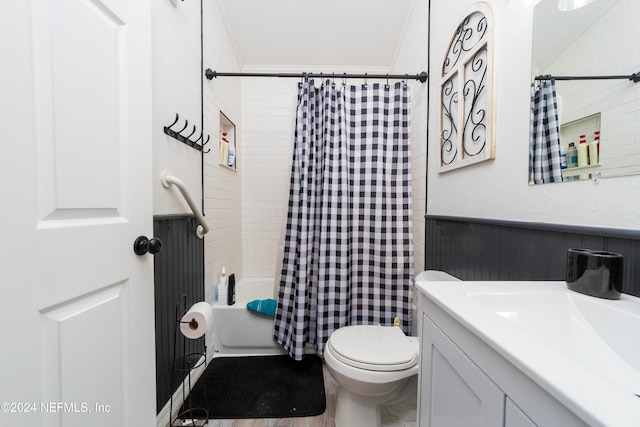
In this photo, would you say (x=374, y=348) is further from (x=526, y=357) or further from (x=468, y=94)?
(x=468, y=94)

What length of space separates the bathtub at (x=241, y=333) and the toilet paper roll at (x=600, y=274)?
5.29 feet

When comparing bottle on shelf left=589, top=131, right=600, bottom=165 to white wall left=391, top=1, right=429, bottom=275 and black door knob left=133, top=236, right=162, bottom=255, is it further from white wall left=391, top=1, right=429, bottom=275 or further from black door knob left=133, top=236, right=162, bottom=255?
black door knob left=133, top=236, right=162, bottom=255

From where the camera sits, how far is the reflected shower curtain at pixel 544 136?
0.77 m

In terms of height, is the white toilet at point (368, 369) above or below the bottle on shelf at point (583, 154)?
below

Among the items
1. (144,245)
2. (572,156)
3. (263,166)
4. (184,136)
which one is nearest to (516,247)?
(572,156)

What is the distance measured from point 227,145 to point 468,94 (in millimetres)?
1707

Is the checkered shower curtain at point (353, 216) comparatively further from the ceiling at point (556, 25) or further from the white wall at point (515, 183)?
the ceiling at point (556, 25)

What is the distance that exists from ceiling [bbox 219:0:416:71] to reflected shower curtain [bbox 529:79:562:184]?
1459 mm

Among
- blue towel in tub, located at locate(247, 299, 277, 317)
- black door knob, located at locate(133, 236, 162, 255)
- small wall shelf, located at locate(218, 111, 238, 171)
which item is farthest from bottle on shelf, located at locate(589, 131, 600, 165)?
small wall shelf, located at locate(218, 111, 238, 171)

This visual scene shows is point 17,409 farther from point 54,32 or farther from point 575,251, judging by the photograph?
point 575,251

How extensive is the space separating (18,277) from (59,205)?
0.17m

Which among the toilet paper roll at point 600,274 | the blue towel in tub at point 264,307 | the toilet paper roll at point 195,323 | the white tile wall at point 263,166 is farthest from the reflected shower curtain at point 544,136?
the white tile wall at point 263,166

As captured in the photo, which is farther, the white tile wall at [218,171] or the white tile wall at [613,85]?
the white tile wall at [218,171]

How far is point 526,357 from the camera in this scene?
35 centimetres
